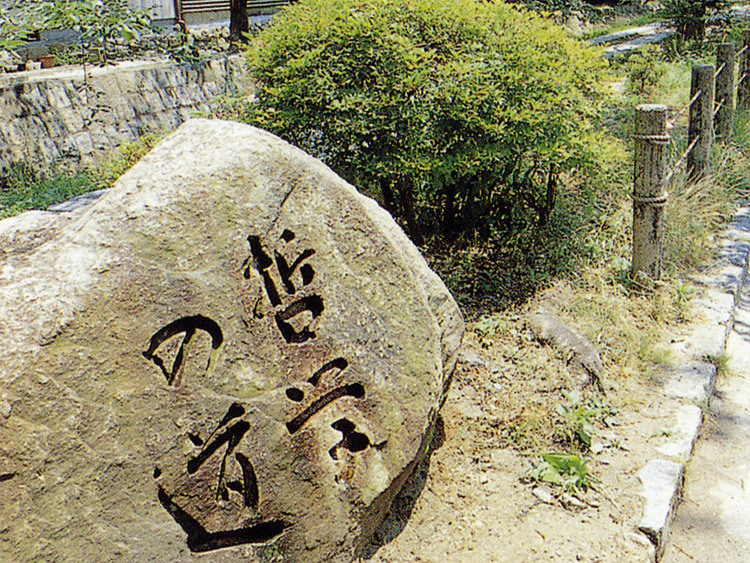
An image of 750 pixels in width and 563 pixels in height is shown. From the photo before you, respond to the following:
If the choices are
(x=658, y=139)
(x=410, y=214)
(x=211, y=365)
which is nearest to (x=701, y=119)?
(x=658, y=139)

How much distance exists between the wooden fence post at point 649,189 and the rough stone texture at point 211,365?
2.52 metres

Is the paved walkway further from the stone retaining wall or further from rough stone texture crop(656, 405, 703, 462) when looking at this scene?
the stone retaining wall

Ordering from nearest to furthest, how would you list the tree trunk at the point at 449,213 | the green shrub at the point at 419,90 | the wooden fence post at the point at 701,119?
the green shrub at the point at 419,90 < the tree trunk at the point at 449,213 < the wooden fence post at the point at 701,119

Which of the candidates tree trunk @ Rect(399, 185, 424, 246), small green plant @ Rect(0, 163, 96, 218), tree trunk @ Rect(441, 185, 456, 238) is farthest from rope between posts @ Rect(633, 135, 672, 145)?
small green plant @ Rect(0, 163, 96, 218)

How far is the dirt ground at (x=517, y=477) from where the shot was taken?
3059 mm

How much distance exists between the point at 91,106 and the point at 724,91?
6.43 metres

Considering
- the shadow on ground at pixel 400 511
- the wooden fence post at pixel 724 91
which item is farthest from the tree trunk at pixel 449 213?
the wooden fence post at pixel 724 91

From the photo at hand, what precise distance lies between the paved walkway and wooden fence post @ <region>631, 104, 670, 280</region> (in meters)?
0.79

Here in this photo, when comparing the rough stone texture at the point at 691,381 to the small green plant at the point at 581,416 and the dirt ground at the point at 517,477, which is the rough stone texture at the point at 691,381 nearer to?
the dirt ground at the point at 517,477

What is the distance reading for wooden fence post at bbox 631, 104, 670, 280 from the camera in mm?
4871

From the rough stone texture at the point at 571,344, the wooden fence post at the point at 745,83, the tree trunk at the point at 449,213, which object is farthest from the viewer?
the wooden fence post at the point at 745,83

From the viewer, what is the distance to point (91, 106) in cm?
828

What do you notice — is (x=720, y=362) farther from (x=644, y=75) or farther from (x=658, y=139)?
(x=644, y=75)

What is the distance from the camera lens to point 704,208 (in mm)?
6156
